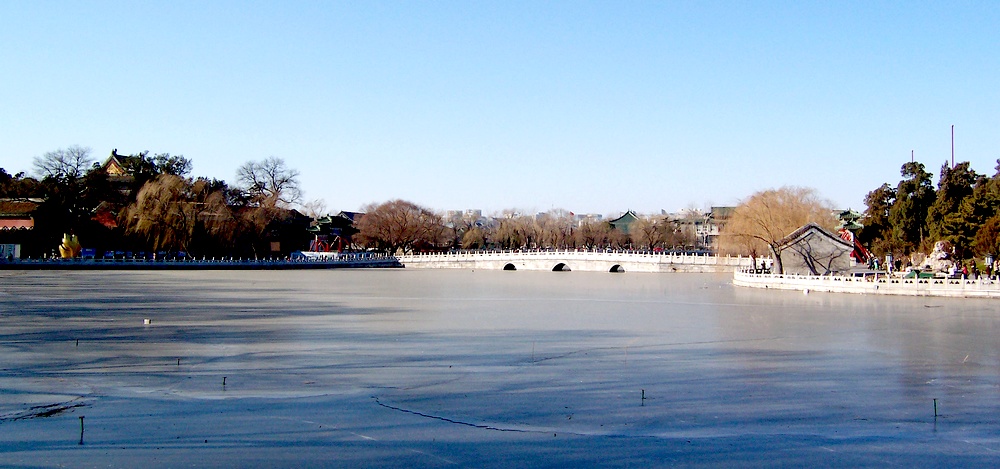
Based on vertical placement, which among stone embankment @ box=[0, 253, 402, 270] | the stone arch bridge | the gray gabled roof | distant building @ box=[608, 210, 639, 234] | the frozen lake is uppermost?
distant building @ box=[608, 210, 639, 234]

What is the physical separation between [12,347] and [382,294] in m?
18.1

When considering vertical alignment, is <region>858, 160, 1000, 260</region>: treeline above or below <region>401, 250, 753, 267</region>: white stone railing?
above

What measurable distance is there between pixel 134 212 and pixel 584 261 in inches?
1243

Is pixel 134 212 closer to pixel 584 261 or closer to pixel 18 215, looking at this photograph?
pixel 18 215

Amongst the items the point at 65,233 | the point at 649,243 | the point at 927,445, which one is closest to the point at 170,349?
the point at 927,445

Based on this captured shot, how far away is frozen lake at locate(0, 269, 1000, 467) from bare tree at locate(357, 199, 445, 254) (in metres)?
56.8

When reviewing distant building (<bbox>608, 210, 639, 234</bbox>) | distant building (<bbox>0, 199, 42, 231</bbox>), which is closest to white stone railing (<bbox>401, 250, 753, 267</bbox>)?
distant building (<bbox>0, 199, 42, 231</bbox>)

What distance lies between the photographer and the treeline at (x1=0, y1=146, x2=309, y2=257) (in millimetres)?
55906

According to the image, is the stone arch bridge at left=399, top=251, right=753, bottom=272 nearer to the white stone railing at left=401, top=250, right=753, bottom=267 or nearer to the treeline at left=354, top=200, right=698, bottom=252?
the white stone railing at left=401, top=250, right=753, bottom=267

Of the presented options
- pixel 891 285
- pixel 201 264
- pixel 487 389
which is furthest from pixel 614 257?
pixel 487 389

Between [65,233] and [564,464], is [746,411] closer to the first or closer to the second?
[564,464]

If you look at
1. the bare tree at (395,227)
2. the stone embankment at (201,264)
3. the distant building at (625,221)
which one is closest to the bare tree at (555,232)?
the distant building at (625,221)

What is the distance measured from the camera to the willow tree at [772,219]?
40938mm

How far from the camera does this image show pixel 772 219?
135ft
